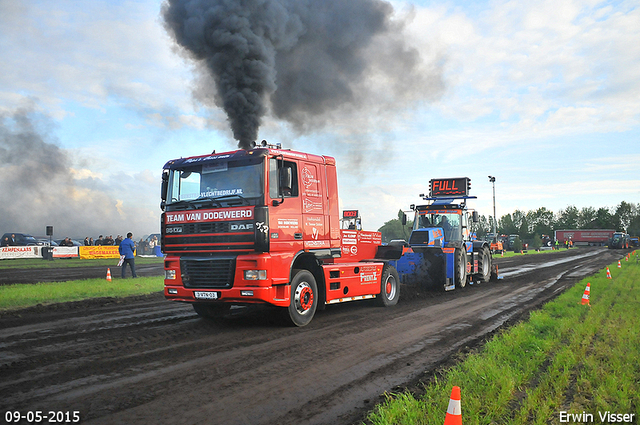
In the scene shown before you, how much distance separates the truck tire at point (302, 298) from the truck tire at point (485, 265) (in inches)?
434

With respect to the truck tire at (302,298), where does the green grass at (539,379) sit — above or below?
below

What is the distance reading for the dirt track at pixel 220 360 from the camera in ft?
14.5

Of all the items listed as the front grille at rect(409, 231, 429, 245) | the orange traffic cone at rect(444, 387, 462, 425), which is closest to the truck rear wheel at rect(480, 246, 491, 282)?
the front grille at rect(409, 231, 429, 245)

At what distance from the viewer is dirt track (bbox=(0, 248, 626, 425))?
441cm

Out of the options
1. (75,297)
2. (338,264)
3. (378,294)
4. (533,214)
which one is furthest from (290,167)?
(533,214)

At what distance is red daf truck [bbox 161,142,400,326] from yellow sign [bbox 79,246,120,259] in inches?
1204

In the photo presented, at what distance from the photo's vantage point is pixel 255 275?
25.5 ft

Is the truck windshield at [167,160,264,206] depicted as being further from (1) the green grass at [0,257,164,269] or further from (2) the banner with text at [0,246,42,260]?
(2) the banner with text at [0,246,42,260]

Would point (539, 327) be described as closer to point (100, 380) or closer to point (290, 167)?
point (290, 167)

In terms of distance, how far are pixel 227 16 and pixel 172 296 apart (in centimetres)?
955

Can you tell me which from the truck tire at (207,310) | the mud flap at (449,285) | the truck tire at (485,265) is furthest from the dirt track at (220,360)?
the truck tire at (485,265)

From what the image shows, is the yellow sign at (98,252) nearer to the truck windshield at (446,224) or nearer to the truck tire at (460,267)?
the truck windshield at (446,224)

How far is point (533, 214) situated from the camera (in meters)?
139

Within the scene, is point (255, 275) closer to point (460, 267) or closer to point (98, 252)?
point (460, 267)
